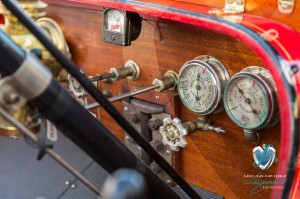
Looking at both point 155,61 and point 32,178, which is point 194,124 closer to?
point 155,61

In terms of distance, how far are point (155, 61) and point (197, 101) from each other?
313mm

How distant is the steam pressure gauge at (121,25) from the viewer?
1.49 metres

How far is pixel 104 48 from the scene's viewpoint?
1.90 meters

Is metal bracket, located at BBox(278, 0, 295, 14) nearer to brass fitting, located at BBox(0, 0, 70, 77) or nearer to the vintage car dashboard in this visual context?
the vintage car dashboard

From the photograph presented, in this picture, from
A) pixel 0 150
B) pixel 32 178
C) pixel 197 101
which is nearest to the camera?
pixel 197 101

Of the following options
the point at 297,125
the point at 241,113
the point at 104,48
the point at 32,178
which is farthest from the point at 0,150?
the point at 297,125

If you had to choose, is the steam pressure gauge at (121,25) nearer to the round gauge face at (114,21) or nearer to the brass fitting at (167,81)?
the round gauge face at (114,21)

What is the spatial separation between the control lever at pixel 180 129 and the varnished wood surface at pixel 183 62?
0.06 metres

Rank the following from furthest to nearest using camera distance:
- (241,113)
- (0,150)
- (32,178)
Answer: (0,150) < (32,178) < (241,113)

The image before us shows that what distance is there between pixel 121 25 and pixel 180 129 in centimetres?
46

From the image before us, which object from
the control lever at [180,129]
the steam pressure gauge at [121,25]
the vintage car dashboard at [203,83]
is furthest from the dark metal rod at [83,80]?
the steam pressure gauge at [121,25]

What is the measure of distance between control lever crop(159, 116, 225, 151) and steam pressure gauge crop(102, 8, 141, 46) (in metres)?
0.35

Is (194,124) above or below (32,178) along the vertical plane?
above

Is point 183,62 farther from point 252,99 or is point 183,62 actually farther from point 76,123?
point 76,123
